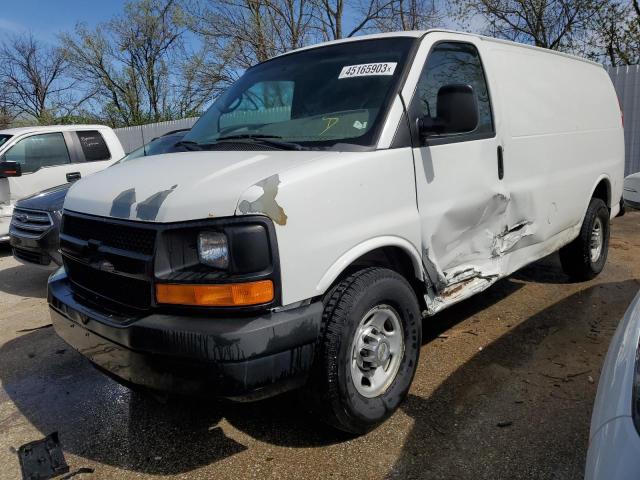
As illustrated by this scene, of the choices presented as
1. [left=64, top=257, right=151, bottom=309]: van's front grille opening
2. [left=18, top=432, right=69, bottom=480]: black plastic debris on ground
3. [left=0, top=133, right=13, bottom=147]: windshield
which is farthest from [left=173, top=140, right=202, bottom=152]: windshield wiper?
[left=0, top=133, right=13, bottom=147]: windshield

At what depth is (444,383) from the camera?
3320 mm

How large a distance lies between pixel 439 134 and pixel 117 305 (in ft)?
6.39

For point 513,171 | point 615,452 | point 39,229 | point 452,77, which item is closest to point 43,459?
point 615,452

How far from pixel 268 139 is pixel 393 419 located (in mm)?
1738

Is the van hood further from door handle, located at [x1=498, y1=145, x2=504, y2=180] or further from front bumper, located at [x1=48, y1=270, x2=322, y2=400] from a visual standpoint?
door handle, located at [x1=498, y1=145, x2=504, y2=180]

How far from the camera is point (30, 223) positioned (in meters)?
5.88

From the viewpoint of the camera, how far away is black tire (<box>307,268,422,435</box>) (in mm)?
2443

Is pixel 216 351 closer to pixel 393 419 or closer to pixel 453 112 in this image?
pixel 393 419

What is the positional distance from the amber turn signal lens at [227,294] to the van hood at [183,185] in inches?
11.9

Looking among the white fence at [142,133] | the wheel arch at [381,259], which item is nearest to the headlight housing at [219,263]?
the wheel arch at [381,259]

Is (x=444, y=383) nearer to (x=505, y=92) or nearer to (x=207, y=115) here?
(x=505, y=92)

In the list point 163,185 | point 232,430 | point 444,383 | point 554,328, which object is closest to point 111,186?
point 163,185

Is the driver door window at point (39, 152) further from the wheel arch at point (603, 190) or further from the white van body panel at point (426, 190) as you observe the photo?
the wheel arch at point (603, 190)

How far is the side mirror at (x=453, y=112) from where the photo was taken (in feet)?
9.37
